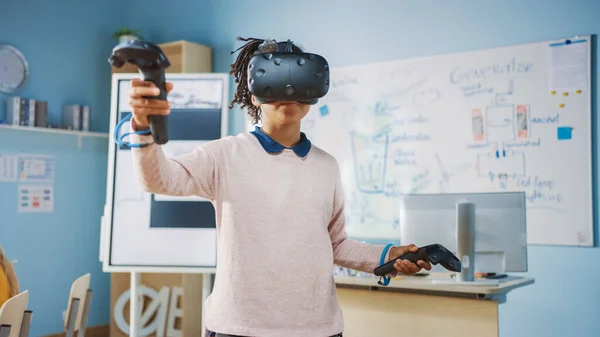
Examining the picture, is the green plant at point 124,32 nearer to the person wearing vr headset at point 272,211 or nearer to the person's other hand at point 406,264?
the person wearing vr headset at point 272,211

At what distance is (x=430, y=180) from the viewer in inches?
152

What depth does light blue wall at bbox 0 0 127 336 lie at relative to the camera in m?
4.37

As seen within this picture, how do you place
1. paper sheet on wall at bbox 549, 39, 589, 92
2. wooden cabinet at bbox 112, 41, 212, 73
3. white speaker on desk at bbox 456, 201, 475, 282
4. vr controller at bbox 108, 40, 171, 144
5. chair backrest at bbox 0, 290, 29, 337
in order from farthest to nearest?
wooden cabinet at bbox 112, 41, 212, 73 → paper sheet on wall at bbox 549, 39, 589, 92 → white speaker on desk at bbox 456, 201, 475, 282 → chair backrest at bbox 0, 290, 29, 337 → vr controller at bbox 108, 40, 171, 144

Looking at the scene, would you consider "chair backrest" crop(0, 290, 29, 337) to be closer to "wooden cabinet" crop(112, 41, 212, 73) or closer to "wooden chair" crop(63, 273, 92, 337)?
"wooden chair" crop(63, 273, 92, 337)

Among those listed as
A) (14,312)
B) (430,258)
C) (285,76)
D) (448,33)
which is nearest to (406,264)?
(430,258)

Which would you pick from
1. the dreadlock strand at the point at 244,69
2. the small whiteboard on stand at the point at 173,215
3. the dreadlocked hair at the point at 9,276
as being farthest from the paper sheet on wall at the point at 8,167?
the dreadlock strand at the point at 244,69

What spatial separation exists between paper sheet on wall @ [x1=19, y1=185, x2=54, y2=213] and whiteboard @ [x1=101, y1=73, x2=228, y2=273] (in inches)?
53.9

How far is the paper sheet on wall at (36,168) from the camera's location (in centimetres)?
435

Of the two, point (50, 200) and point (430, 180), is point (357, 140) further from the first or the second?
point (50, 200)

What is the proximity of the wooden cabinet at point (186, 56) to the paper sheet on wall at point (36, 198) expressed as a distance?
100 cm

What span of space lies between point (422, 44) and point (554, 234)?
1.34 meters

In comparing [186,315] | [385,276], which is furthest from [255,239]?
[186,315]

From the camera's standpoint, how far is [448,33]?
388cm

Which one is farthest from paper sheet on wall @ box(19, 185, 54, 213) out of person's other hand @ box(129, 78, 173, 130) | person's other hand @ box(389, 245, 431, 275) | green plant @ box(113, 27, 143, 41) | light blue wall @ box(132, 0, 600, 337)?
person's other hand @ box(129, 78, 173, 130)
